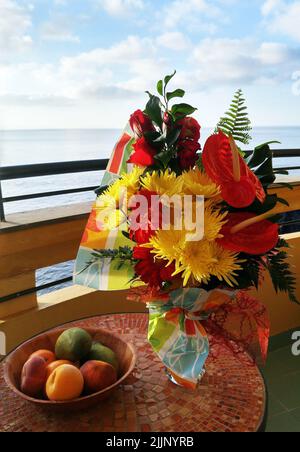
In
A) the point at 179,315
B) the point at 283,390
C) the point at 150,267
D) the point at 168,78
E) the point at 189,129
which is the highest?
the point at 168,78

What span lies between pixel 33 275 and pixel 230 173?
119cm

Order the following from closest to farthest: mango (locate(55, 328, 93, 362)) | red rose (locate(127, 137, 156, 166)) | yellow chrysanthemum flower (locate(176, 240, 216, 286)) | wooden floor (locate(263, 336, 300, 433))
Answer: yellow chrysanthemum flower (locate(176, 240, 216, 286)), red rose (locate(127, 137, 156, 166)), mango (locate(55, 328, 93, 362)), wooden floor (locate(263, 336, 300, 433))

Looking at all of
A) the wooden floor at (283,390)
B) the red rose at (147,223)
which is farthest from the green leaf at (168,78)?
the wooden floor at (283,390)

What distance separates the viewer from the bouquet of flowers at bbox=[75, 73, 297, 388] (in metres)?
0.67

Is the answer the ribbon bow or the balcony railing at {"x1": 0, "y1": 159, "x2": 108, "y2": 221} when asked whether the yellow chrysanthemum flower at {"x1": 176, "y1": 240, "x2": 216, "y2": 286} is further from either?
the balcony railing at {"x1": 0, "y1": 159, "x2": 108, "y2": 221}

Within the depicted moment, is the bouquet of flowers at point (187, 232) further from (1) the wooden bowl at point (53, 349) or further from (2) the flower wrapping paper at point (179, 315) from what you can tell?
(1) the wooden bowl at point (53, 349)

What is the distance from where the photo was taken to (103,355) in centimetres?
87

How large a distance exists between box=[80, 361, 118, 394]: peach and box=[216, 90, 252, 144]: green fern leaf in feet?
1.93

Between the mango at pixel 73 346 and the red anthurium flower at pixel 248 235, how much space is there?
43 centimetres

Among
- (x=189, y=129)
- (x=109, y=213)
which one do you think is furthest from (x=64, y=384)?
(x=189, y=129)

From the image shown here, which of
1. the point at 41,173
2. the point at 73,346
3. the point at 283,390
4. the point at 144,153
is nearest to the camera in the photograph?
the point at 144,153

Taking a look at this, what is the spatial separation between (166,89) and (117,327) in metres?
0.78

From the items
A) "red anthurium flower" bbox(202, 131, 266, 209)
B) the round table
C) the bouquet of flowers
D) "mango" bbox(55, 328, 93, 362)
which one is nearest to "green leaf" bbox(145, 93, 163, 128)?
the bouquet of flowers

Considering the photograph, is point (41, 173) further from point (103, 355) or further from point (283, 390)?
point (283, 390)
